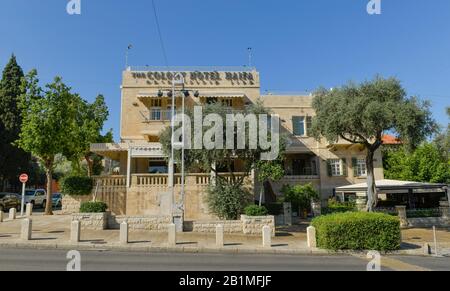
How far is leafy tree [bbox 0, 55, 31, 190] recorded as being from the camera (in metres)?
36.7

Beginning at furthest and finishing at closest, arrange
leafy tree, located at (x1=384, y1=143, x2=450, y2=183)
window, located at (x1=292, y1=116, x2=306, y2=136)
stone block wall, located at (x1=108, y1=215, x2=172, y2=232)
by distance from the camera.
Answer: leafy tree, located at (x1=384, y1=143, x2=450, y2=183) < window, located at (x1=292, y1=116, x2=306, y2=136) < stone block wall, located at (x1=108, y1=215, x2=172, y2=232)

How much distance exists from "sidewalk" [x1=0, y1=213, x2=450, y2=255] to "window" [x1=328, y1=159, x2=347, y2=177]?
10950 mm

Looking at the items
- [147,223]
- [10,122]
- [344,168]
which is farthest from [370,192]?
[10,122]

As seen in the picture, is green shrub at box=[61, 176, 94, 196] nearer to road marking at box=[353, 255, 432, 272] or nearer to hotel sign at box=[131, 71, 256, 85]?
hotel sign at box=[131, 71, 256, 85]

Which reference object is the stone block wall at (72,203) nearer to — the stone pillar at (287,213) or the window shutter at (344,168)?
the stone pillar at (287,213)

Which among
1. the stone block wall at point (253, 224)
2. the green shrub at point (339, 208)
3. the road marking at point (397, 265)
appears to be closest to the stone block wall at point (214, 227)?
the stone block wall at point (253, 224)

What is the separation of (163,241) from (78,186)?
9990 mm

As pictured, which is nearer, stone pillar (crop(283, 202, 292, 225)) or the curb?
the curb

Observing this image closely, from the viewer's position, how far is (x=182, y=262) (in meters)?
10.7

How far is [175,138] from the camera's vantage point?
18.5 meters

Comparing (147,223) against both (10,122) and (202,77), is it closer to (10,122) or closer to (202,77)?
(202,77)

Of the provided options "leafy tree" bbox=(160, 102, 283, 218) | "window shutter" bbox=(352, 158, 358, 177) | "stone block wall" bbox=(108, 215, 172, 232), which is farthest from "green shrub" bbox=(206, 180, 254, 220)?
"window shutter" bbox=(352, 158, 358, 177)

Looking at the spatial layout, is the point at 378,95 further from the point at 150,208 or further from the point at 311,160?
the point at 150,208

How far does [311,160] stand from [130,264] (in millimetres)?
23506
